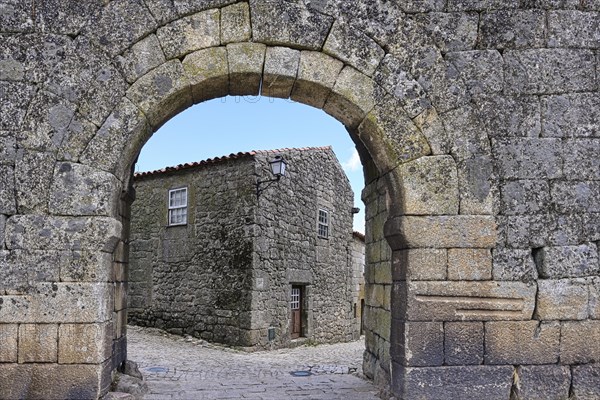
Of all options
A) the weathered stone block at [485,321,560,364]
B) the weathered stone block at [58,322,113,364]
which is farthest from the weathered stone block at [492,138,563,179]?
the weathered stone block at [58,322,113,364]

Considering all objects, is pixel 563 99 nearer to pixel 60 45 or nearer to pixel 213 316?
Answer: pixel 60 45

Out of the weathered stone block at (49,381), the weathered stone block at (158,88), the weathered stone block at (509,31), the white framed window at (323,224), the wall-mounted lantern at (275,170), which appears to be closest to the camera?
the weathered stone block at (49,381)

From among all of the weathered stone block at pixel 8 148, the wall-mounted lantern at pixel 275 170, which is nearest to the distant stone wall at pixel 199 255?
the wall-mounted lantern at pixel 275 170

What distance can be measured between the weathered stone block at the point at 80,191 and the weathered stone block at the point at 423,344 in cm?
232

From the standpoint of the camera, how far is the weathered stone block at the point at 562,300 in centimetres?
381

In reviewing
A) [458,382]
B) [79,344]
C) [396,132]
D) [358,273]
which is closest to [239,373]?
[79,344]

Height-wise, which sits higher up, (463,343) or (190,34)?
(190,34)

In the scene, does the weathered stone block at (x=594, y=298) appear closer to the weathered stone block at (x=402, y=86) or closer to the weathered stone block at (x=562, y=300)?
the weathered stone block at (x=562, y=300)

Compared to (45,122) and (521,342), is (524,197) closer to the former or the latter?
(521,342)

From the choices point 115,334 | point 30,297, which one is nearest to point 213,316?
point 115,334

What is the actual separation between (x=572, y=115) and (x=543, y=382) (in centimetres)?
200

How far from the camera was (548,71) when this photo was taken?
4047mm

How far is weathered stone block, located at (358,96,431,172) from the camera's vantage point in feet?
12.9

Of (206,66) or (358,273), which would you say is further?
(358,273)
